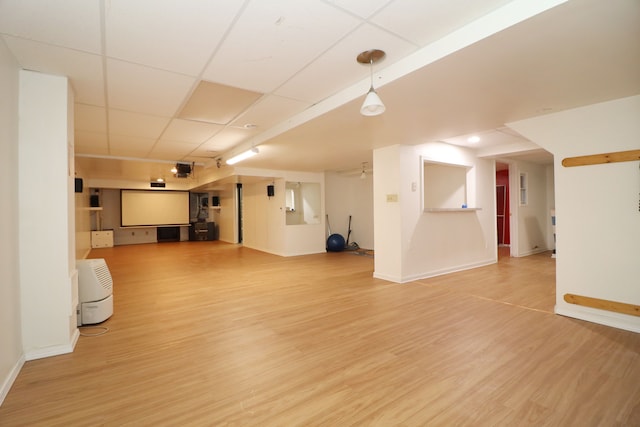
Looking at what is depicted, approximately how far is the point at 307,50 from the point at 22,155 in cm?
244

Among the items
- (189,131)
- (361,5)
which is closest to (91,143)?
(189,131)

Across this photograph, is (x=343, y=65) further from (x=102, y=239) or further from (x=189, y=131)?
(x=102, y=239)

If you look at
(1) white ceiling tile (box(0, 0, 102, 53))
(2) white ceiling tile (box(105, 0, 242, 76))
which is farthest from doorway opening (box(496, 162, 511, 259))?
(1) white ceiling tile (box(0, 0, 102, 53))

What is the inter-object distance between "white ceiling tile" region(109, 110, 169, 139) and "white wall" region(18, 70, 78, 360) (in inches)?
43.4

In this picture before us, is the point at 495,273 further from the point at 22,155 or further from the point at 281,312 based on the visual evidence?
the point at 22,155

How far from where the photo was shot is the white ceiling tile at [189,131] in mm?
4051

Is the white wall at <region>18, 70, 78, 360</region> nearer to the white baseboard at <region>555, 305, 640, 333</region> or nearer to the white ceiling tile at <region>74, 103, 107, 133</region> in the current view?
the white ceiling tile at <region>74, 103, 107, 133</region>

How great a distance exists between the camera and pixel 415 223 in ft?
16.5

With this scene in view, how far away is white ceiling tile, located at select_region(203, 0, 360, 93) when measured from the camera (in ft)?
5.95

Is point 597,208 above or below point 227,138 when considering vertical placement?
below

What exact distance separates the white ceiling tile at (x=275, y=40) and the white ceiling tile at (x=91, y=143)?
10.5ft

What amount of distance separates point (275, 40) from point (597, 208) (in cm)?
358

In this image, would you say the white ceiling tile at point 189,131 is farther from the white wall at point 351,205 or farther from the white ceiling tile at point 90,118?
the white wall at point 351,205

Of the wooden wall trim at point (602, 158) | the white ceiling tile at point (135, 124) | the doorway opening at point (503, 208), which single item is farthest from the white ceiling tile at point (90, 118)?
the doorway opening at point (503, 208)
